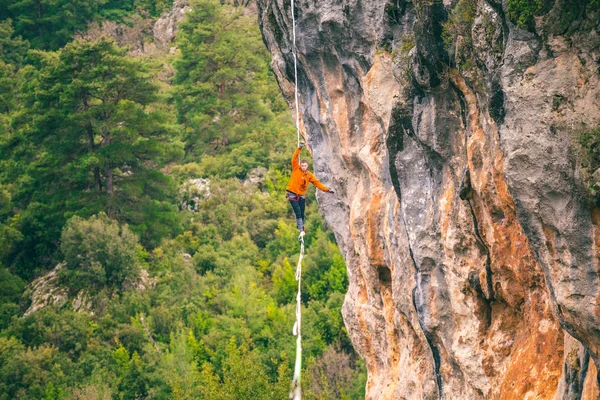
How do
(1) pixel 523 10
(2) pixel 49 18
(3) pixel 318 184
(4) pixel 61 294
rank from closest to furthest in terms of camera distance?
(1) pixel 523 10, (3) pixel 318 184, (4) pixel 61 294, (2) pixel 49 18

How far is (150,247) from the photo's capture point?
28.1 m

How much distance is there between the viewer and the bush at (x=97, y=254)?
2517 cm

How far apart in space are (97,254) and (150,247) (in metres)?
3.00

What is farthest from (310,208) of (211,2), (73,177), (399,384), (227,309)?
(399,384)

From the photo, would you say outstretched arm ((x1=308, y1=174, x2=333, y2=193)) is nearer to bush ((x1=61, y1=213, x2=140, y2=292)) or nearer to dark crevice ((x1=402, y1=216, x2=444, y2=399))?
dark crevice ((x1=402, y1=216, x2=444, y2=399))

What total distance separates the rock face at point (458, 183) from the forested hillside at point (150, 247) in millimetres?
8445

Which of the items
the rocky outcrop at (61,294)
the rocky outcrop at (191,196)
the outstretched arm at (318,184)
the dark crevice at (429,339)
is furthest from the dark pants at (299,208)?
the rocky outcrop at (191,196)

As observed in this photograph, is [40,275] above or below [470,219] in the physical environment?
below

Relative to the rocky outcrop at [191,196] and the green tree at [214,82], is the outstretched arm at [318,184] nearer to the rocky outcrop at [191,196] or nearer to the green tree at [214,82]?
the rocky outcrop at [191,196]

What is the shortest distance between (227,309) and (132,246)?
3.87 metres

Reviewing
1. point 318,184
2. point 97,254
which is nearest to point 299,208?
point 318,184

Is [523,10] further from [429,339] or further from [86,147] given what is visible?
[86,147]

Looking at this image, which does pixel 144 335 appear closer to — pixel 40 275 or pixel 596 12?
pixel 40 275

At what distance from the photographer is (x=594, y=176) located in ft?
18.5
